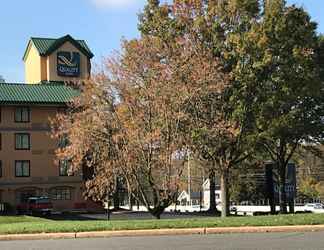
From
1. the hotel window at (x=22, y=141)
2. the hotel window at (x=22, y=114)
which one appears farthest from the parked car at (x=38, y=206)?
the hotel window at (x=22, y=114)

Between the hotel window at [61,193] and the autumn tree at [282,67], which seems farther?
the hotel window at [61,193]

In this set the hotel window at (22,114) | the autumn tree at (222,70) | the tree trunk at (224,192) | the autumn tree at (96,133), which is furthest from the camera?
the hotel window at (22,114)

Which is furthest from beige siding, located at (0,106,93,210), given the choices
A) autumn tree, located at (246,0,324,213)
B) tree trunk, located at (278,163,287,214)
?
autumn tree, located at (246,0,324,213)

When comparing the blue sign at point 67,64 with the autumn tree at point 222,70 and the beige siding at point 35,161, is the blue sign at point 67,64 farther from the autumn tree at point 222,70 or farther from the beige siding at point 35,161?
the autumn tree at point 222,70

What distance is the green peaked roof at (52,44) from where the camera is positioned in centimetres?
8044

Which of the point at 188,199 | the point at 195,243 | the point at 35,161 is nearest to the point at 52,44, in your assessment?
the point at 35,161

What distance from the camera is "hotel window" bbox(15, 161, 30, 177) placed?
69.1 meters

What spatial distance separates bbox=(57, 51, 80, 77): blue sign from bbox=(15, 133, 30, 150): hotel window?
521 inches

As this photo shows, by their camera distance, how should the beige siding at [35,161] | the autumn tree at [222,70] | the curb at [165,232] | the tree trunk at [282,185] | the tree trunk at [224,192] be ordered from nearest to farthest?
1. the curb at [165,232]
2. the autumn tree at [222,70]
3. the tree trunk at [224,192]
4. the tree trunk at [282,185]
5. the beige siding at [35,161]

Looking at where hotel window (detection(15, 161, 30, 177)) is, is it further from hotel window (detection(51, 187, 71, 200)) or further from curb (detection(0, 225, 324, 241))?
curb (detection(0, 225, 324, 241))

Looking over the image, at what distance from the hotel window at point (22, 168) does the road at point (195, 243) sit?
2051 inches

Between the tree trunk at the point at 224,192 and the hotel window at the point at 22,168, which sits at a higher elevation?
the hotel window at the point at 22,168

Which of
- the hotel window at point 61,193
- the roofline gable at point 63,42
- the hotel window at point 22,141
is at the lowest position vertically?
the hotel window at point 61,193

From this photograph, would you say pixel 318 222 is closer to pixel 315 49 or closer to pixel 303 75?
pixel 303 75
